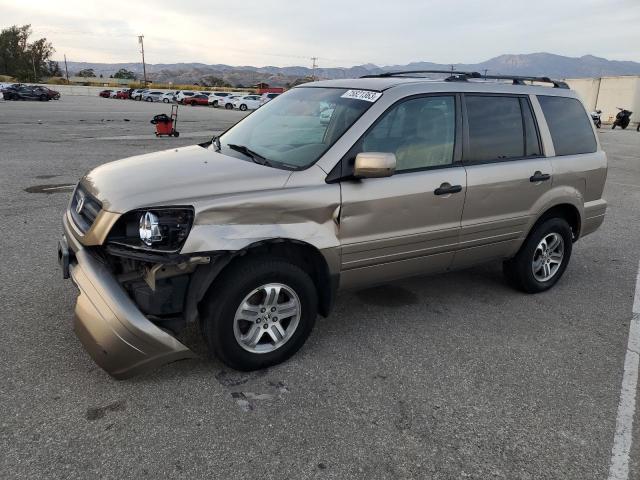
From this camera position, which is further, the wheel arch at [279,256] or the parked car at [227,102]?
the parked car at [227,102]

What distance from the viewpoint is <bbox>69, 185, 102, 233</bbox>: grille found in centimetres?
305

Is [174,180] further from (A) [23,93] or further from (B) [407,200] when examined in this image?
(A) [23,93]

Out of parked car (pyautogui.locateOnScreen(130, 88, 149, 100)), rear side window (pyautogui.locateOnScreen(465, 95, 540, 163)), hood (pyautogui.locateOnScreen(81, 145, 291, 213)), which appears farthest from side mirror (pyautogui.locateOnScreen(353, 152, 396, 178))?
parked car (pyautogui.locateOnScreen(130, 88, 149, 100))

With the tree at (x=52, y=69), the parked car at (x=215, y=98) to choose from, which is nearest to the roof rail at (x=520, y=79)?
the parked car at (x=215, y=98)

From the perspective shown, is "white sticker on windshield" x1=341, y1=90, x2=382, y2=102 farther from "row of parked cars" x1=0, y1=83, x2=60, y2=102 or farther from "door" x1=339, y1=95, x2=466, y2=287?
"row of parked cars" x1=0, y1=83, x2=60, y2=102

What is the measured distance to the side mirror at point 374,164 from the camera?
10.2ft

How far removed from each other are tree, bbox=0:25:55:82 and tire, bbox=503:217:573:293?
106 metres

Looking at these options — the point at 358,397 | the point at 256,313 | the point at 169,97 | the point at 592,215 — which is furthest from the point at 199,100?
the point at 358,397

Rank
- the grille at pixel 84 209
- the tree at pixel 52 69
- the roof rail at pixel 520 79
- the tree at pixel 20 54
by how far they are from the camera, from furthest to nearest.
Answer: the tree at pixel 52 69
the tree at pixel 20 54
the roof rail at pixel 520 79
the grille at pixel 84 209

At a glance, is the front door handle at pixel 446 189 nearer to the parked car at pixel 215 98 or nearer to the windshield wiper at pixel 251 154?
the windshield wiper at pixel 251 154

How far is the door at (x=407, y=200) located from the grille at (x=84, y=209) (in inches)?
59.6

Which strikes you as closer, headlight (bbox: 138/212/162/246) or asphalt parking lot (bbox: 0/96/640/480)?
asphalt parking lot (bbox: 0/96/640/480)

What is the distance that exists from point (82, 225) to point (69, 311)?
102 centimetres

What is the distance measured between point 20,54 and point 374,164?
114486 millimetres
